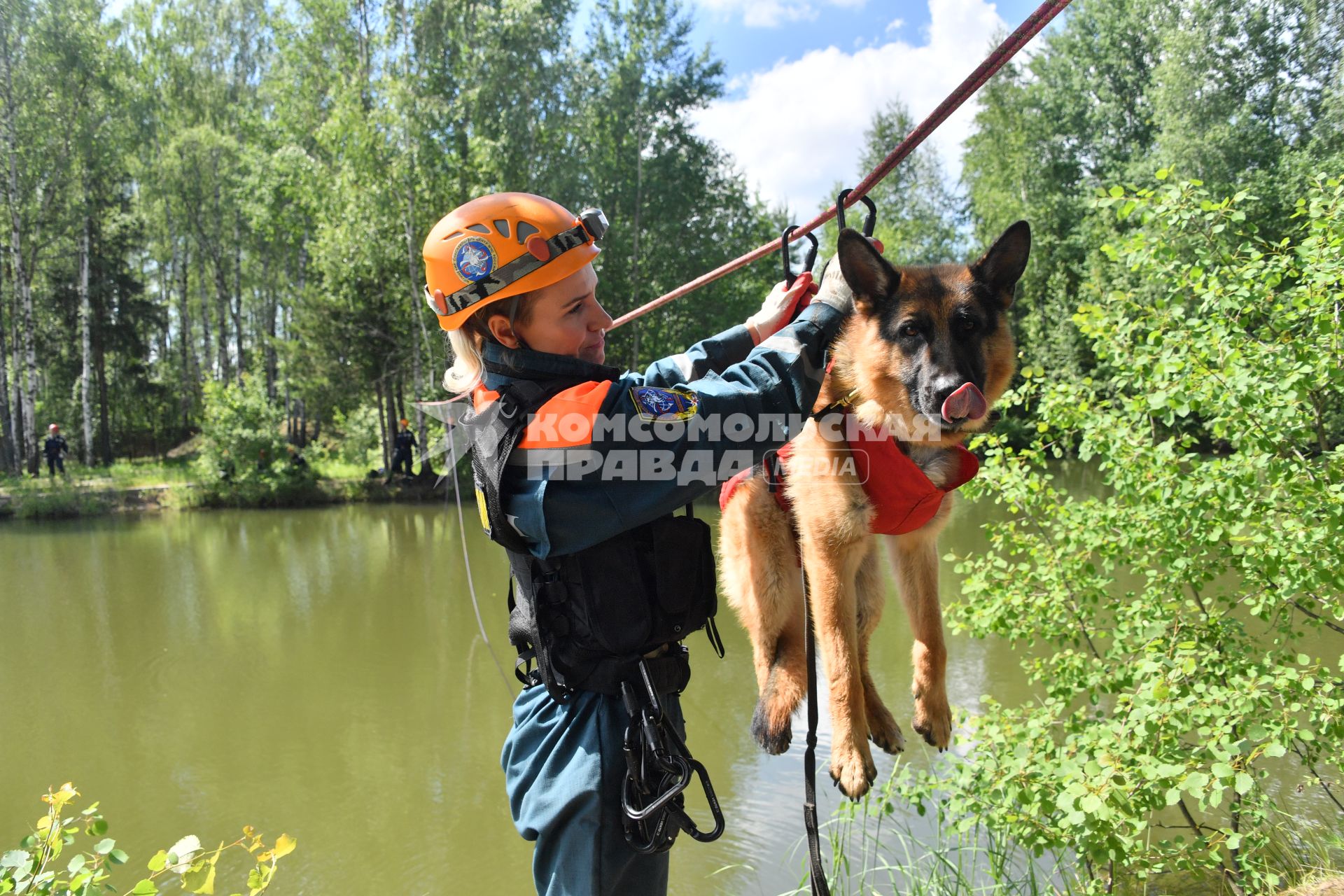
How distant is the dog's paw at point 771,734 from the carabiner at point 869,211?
1432mm

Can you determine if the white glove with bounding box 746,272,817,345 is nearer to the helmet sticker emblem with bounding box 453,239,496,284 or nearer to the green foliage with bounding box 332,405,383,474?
the helmet sticker emblem with bounding box 453,239,496,284

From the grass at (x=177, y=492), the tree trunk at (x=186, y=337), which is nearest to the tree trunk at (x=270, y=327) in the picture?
the tree trunk at (x=186, y=337)

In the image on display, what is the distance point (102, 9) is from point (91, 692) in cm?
2517

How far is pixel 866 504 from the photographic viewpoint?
95.6 inches

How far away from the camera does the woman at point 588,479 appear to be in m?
2.13

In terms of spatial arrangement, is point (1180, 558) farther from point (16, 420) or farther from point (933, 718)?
point (16, 420)

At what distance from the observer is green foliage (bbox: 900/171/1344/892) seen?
3.85 m

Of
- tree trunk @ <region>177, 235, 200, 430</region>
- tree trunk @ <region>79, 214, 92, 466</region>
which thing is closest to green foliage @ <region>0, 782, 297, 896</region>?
→ tree trunk @ <region>79, 214, 92, 466</region>

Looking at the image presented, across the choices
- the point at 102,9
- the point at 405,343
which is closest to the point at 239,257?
the point at 102,9

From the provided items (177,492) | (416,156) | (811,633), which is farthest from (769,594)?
(177,492)

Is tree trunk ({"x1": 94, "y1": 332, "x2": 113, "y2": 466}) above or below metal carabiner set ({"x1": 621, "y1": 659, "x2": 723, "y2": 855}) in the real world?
above

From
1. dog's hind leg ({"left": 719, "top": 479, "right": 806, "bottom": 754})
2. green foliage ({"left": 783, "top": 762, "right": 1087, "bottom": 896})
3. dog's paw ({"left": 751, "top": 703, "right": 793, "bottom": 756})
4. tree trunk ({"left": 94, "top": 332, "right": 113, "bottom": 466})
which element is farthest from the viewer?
tree trunk ({"left": 94, "top": 332, "right": 113, "bottom": 466})

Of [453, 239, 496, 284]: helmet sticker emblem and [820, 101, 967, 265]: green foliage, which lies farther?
[820, 101, 967, 265]: green foliage

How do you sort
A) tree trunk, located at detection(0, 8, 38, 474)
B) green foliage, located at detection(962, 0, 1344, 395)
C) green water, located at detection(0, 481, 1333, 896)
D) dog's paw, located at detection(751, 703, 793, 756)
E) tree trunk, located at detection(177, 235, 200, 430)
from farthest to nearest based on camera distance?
tree trunk, located at detection(177, 235, 200, 430) < tree trunk, located at detection(0, 8, 38, 474) < green foliage, located at detection(962, 0, 1344, 395) < green water, located at detection(0, 481, 1333, 896) < dog's paw, located at detection(751, 703, 793, 756)
